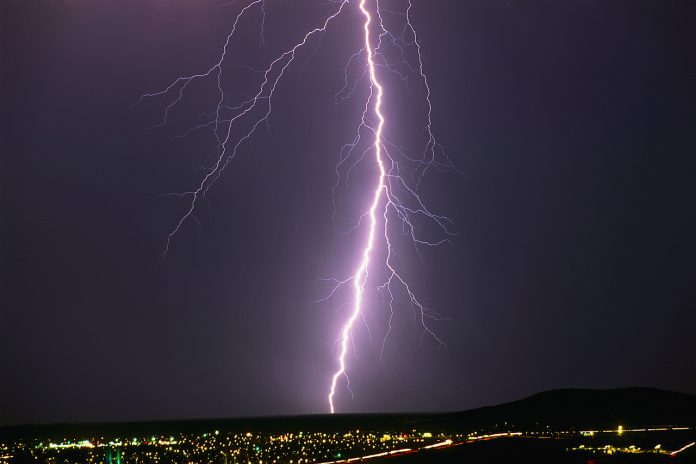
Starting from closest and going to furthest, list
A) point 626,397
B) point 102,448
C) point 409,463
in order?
point 409,463 < point 102,448 < point 626,397

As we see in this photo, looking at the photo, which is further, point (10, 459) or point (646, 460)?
point (10, 459)

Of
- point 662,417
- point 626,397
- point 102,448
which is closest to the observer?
point 662,417

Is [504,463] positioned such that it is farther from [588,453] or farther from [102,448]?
[102,448]

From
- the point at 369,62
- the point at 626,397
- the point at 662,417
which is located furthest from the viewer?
the point at 626,397

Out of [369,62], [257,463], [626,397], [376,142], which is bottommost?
[257,463]

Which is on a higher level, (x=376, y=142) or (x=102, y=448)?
(x=376, y=142)

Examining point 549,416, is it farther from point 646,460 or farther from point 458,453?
point 646,460

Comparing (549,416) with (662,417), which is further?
(549,416)

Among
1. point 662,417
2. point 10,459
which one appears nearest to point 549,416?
point 662,417

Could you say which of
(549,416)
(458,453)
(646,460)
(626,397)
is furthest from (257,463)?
(626,397)
